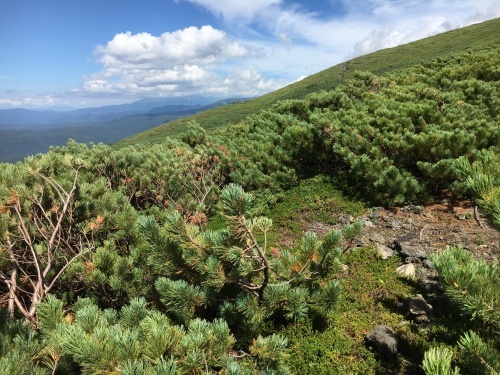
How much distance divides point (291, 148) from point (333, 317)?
7.90 meters

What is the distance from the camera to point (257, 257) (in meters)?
3.48

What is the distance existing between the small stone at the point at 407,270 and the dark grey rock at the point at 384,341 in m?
1.76

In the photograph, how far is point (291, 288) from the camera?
4.11 meters

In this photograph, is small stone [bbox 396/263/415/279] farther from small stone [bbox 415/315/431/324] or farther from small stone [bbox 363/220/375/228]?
small stone [bbox 363/220/375/228]

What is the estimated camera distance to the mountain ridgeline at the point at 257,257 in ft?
8.84

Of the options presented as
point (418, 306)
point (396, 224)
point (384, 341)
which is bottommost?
point (384, 341)

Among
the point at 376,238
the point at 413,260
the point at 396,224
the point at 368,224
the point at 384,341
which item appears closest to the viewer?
the point at 384,341

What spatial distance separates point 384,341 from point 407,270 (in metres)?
2.24

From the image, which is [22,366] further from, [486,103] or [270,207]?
[486,103]

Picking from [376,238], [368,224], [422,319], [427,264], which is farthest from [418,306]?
[368,224]

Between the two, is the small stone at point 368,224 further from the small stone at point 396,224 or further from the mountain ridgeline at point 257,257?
the small stone at point 396,224

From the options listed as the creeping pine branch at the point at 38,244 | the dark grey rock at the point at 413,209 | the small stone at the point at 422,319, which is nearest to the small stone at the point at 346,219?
the dark grey rock at the point at 413,209

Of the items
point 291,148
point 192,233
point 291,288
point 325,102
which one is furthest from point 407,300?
point 325,102

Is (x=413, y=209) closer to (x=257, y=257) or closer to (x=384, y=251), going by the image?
(x=384, y=251)
